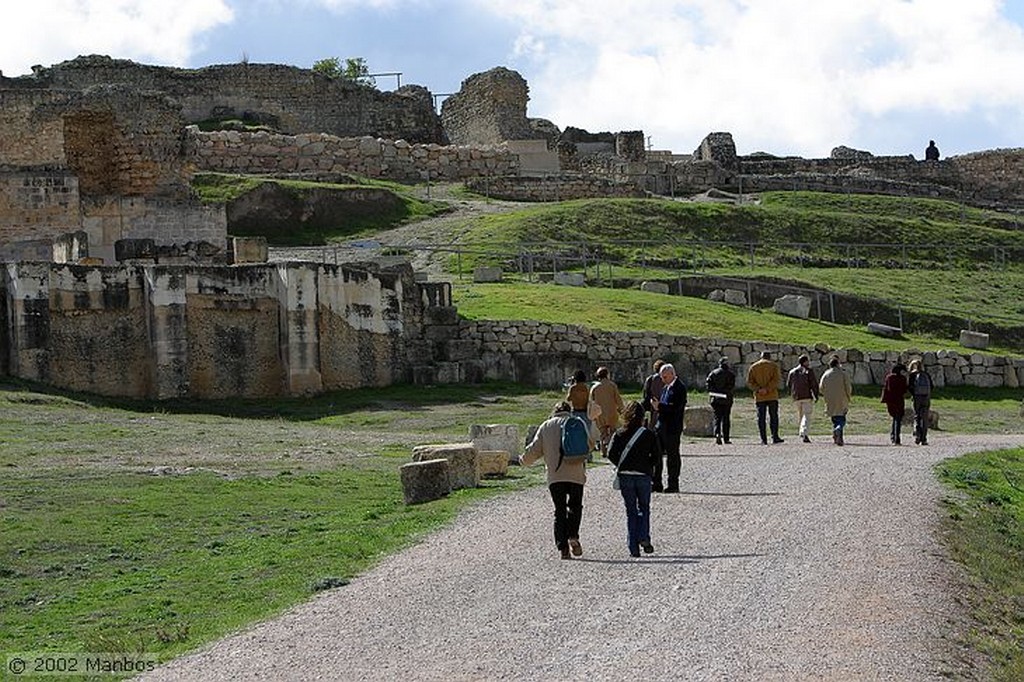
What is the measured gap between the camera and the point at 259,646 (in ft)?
46.0

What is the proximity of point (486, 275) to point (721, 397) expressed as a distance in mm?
16038

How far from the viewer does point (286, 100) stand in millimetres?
74125

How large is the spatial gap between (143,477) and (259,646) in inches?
334

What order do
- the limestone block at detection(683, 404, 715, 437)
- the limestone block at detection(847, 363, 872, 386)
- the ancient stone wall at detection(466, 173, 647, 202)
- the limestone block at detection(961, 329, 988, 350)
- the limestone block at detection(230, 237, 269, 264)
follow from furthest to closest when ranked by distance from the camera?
the ancient stone wall at detection(466, 173, 647, 202)
the limestone block at detection(961, 329, 988, 350)
the limestone block at detection(230, 237, 269, 264)
the limestone block at detection(847, 363, 872, 386)
the limestone block at detection(683, 404, 715, 437)

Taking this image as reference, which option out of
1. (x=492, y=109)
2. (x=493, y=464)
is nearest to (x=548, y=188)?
(x=492, y=109)

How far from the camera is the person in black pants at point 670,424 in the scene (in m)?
22.0

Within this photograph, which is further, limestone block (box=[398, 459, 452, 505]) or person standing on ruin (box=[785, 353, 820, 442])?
person standing on ruin (box=[785, 353, 820, 442])

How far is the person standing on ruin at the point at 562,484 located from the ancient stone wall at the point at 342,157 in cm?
4180

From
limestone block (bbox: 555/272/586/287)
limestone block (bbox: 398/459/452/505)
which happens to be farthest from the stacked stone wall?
limestone block (bbox: 398/459/452/505)

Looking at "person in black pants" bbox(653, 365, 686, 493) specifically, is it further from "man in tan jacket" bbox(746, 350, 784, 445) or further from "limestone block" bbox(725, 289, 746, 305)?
→ "limestone block" bbox(725, 289, 746, 305)

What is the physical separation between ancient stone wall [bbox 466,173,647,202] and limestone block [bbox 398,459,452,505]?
40.5 metres

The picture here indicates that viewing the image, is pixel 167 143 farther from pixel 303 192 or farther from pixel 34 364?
pixel 34 364

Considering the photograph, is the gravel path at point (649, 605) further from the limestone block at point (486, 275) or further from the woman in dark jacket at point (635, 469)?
the limestone block at point (486, 275)

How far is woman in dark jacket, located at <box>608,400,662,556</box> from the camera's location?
17359 millimetres
